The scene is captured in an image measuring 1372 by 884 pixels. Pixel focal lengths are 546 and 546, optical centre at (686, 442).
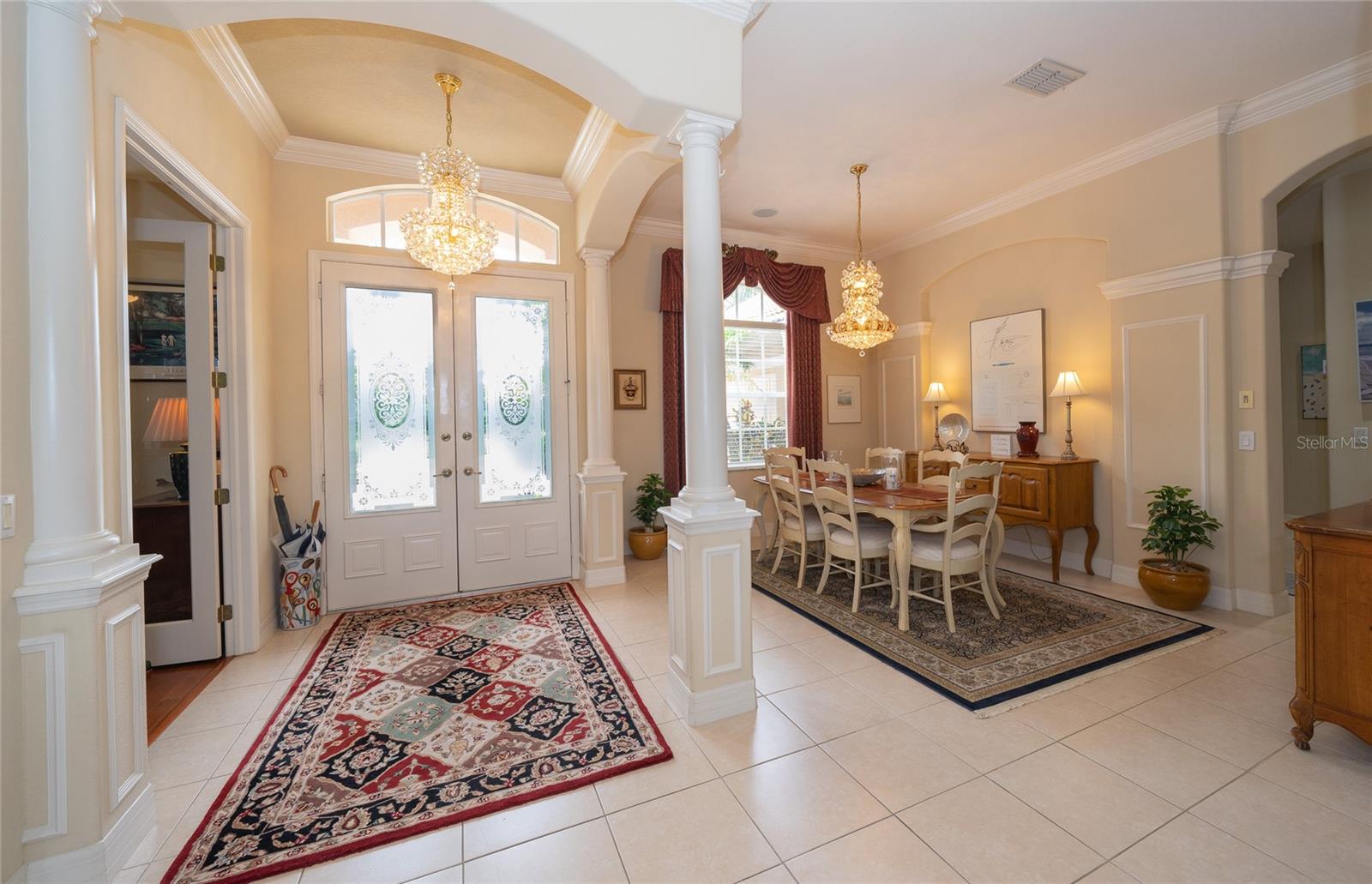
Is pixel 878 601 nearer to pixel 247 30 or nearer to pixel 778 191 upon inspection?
pixel 778 191

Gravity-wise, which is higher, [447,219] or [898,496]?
[447,219]

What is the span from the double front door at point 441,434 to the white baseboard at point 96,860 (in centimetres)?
227

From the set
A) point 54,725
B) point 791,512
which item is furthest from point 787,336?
point 54,725

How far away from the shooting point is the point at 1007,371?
516 centimetres

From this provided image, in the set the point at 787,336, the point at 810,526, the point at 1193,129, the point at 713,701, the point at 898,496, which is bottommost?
the point at 713,701

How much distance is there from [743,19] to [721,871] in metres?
3.35

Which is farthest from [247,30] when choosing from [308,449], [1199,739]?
[1199,739]

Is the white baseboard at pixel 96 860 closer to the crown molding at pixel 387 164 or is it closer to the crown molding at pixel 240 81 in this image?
the crown molding at pixel 240 81

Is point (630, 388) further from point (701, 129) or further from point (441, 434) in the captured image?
point (701, 129)

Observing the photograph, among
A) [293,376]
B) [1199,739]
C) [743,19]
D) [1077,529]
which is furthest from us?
[1077,529]

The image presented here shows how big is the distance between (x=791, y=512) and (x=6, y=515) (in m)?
4.02

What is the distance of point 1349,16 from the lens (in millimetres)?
2744

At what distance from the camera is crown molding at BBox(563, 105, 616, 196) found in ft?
11.5

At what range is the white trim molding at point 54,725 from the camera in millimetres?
1597
